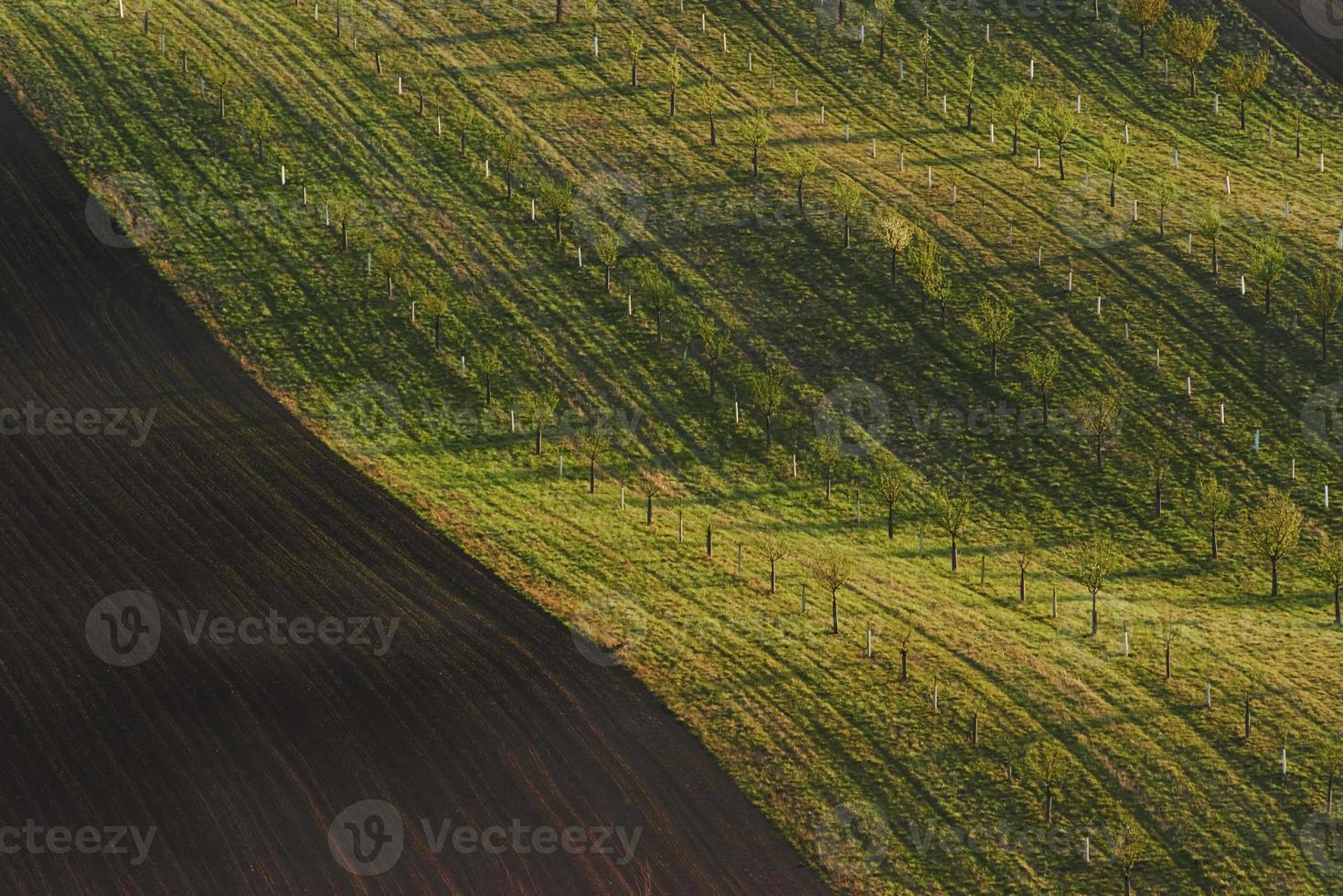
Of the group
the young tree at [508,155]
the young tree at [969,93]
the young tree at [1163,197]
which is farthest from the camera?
the young tree at [969,93]

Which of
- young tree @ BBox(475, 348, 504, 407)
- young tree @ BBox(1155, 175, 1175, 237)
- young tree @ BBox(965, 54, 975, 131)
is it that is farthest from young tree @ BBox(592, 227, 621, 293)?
young tree @ BBox(1155, 175, 1175, 237)

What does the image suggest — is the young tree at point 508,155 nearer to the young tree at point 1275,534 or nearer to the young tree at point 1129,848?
the young tree at point 1275,534

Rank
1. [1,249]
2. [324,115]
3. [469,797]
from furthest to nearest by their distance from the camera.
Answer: [324,115], [1,249], [469,797]

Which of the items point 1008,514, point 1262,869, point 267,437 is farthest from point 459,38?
point 1262,869

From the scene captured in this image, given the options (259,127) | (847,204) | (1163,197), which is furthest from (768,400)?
(259,127)

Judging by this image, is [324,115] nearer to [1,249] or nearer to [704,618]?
[1,249]
